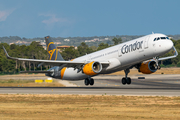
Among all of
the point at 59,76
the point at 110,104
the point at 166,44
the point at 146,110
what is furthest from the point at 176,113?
the point at 59,76

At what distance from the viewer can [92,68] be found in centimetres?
4128

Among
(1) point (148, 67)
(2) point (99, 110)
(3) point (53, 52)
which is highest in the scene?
(3) point (53, 52)

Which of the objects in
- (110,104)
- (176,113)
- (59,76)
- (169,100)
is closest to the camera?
(176,113)

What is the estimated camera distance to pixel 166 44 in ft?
123

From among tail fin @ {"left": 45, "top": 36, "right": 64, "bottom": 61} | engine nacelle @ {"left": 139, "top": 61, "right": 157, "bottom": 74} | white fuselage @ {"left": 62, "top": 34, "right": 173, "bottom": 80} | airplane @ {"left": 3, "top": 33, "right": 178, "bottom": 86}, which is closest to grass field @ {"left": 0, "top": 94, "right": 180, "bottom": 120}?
white fuselage @ {"left": 62, "top": 34, "right": 173, "bottom": 80}

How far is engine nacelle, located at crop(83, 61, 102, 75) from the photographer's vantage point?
41.3 m

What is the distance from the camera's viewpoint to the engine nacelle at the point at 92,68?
4134 centimetres

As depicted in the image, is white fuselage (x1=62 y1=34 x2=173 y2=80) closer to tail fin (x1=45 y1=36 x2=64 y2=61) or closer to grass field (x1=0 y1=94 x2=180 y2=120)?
tail fin (x1=45 y1=36 x2=64 y2=61)

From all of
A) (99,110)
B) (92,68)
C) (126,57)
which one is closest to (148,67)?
(126,57)

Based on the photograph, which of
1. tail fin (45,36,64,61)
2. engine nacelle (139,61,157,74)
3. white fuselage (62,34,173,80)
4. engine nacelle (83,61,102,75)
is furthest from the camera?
tail fin (45,36,64,61)

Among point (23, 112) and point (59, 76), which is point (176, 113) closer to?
point (23, 112)

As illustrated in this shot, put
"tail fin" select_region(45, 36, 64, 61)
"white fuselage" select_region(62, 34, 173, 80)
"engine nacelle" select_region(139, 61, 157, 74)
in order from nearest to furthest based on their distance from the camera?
"white fuselage" select_region(62, 34, 173, 80), "engine nacelle" select_region(139, 61, 157, 74), "tail fin" select_region(45, 36, 64, 61)

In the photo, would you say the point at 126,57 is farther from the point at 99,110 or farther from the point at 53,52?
the point at 99,110

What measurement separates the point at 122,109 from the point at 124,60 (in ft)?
61.0
